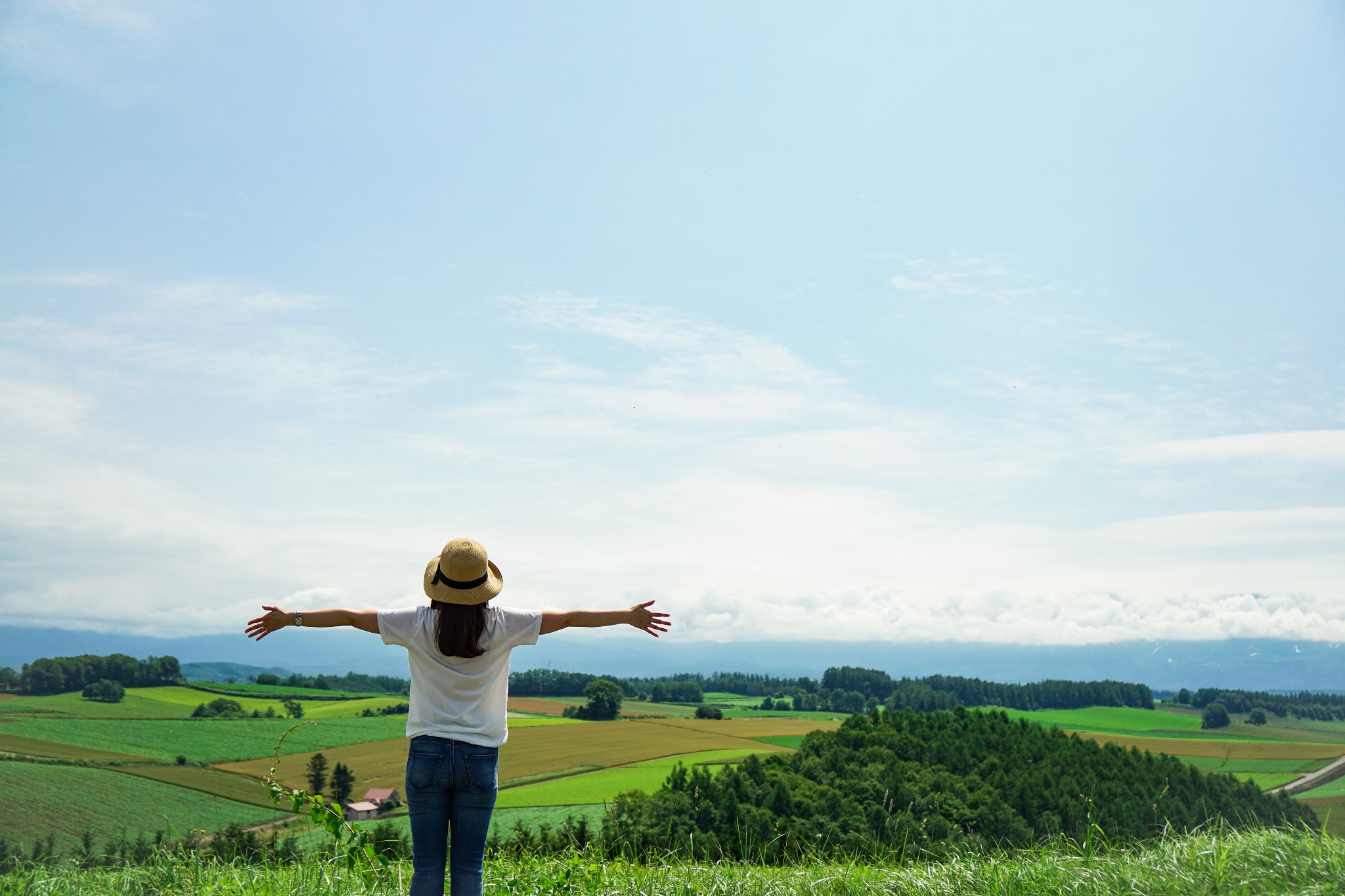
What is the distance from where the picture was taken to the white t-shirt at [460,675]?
4.77 meters

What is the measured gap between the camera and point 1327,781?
35.3 meters

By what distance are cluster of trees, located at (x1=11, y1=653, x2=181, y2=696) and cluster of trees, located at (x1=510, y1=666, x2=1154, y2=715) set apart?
16.4 meters

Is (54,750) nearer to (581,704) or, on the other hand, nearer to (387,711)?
(387,711)

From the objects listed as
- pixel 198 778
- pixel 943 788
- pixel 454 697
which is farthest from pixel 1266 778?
pixel 198 778

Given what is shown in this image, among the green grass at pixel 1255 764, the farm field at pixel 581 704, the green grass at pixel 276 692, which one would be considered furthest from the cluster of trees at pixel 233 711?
the green grass at pixel 1255 764

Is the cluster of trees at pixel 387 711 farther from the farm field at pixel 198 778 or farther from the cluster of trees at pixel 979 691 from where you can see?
the cluster of trees at pixel 979 691

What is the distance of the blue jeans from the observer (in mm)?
4703

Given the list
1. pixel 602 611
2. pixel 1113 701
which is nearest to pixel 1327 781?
pixel 1113 701

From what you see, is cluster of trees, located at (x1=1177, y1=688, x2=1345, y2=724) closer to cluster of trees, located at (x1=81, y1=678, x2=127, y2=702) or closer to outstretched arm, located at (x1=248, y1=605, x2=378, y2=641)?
outstretched arm, located at (x1=248, y1=605, x2=378, y2=641)

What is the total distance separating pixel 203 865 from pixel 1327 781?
4424 centimetres

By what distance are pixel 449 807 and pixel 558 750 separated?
97.0 feet

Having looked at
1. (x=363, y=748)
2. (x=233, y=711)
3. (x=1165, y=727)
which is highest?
(x=233, y=711)

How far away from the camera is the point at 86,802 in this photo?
25.4m

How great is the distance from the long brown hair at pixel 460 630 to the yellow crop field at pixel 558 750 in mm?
23346
